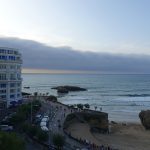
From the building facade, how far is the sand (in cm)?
1743

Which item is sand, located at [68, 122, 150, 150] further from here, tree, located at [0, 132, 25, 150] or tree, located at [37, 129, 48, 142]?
tree, located at [0, 132, 25, 150]

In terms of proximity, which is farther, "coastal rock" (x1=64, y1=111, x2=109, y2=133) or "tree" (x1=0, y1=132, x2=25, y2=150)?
"coastal rock" (x1=64, y1=111, x2=109, y2=133)

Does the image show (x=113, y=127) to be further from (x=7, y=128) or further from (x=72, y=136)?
(x=7, y=128)

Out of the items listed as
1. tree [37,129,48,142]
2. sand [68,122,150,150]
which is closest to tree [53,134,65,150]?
tree [37,129,48,142]

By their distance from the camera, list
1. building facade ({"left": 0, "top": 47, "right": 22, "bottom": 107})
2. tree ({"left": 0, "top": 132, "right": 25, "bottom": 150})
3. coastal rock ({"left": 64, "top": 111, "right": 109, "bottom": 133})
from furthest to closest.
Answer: building facade ({"left": 0, "top": 47, "right": 22, "bottom": 107}) → coastal rock ({"left": 64, "top": 111, "right": 109, "bottom": 133}) → tree ({"left": 0, "top": 132, "right": 25, "bottom": 150})

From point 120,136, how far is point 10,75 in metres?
27.5

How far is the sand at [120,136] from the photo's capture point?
56.8 meters

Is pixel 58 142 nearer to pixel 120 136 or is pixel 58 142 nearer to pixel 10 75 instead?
pixel 120 136

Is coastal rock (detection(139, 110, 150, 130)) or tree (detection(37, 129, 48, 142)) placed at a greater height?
tree (detection(37, 129, 48, 142))

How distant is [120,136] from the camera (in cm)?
6538

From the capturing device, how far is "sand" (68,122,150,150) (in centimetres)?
5675

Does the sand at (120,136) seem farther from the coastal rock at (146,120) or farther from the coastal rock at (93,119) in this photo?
the coastal rock at (93,119)

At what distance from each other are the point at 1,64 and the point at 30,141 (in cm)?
3163

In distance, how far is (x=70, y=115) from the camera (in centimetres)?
7050
